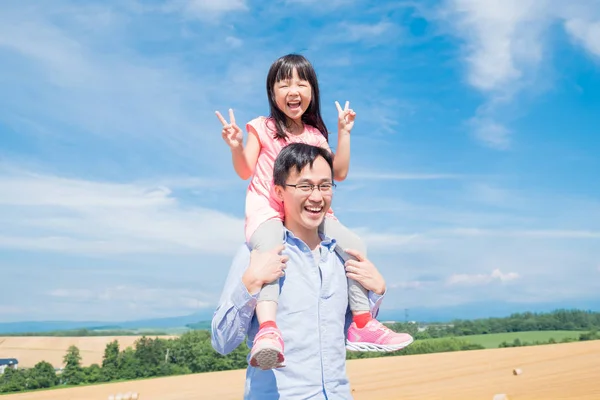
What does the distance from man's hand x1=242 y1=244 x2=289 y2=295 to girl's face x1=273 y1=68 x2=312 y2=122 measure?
3.68 feet

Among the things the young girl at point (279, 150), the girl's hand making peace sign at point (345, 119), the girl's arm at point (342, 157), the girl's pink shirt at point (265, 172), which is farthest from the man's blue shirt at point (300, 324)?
the girl's hand making peace sign at point (345, 119)

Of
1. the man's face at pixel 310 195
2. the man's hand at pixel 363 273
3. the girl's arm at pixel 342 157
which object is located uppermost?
the girl's arm at pixel 342 157

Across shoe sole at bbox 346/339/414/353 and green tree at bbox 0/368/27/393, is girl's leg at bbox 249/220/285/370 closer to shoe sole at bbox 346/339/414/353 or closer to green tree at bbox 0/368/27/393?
shoe sole at bbox 346/339/414/353

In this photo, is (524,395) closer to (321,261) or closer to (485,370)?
(485,370)

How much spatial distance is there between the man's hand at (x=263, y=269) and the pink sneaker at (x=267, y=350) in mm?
242

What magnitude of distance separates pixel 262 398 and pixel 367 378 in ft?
30.6

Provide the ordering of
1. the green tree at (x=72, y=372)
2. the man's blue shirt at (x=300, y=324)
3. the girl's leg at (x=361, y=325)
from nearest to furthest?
the man's blue shirt at (x=300, y=324) → the girl's leg at (x=361, y=325) → the green tree at (x=72, y=372)

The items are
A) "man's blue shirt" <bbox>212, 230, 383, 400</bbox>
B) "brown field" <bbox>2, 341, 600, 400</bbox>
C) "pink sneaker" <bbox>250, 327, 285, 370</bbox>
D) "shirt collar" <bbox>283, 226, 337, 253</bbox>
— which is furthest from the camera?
"brown field" <bbox>2, 341, 600, 400</bbox>

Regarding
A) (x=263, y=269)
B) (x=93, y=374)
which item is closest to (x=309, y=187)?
(x=263, y=269)

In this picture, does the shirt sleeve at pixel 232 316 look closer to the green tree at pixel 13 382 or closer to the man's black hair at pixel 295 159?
the man's black hair at pixel 295 159

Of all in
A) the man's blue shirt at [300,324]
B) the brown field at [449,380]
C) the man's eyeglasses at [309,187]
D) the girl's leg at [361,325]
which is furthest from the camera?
the brown field at [449,380]

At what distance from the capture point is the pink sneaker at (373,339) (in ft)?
12.3

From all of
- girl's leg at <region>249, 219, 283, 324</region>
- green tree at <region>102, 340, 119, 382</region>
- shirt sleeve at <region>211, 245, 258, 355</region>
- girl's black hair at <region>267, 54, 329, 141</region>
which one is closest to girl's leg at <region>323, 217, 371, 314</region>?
girl's leg at <region>249, 219, 283, 324</region>

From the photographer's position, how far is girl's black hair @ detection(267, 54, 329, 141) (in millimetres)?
4219
